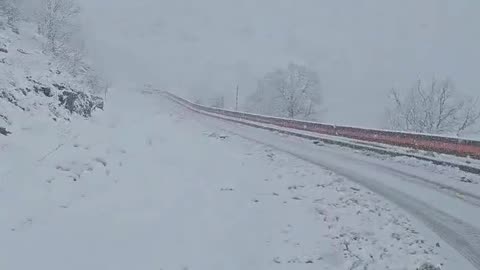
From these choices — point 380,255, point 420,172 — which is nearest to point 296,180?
point 420,172

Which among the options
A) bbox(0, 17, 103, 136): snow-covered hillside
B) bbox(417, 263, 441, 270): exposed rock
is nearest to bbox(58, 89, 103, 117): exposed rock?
bbox(0, 17, 103, 136): snow-covered hillside

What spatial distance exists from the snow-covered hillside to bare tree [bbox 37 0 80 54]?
2144 centimetres

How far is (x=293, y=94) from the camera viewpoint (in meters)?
56.5

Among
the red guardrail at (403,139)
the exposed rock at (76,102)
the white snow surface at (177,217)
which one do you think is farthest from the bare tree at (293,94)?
the white snow surface at (177,217)

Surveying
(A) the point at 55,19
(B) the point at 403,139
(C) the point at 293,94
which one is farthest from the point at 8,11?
(C) the point at 293,94

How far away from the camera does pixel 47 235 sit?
593 cm

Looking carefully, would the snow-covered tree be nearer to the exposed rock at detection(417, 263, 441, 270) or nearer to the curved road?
the curved road

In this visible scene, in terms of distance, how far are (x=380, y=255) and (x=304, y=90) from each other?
52404 mm

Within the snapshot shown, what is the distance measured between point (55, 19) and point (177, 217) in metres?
34.7

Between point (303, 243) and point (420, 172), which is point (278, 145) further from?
point (303, 243)

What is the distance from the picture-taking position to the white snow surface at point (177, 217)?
570cm

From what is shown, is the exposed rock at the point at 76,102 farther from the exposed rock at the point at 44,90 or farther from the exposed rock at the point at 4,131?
the exposed rock at the point at 4,131

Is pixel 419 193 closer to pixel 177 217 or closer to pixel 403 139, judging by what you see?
pixel 177 217

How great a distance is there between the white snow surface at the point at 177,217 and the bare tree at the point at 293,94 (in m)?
45.3
